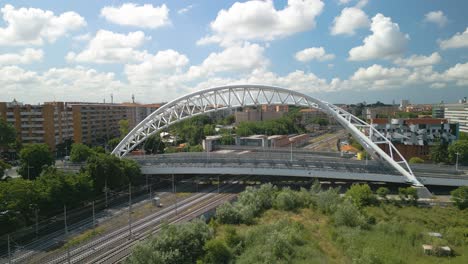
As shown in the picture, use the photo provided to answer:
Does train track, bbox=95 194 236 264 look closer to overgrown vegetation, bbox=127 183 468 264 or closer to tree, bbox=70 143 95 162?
overgrown vegetation, bbox=127 183 468 264

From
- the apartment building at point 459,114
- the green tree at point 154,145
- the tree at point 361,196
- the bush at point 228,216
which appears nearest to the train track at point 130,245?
the bush at point 228,216

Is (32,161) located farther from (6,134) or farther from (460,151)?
(460,151)

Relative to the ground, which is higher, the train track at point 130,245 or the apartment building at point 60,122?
the apartment building at point 60,122

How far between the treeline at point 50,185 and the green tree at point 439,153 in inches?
2106

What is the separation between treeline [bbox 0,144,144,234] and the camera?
31922mm

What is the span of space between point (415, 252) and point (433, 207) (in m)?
14.0

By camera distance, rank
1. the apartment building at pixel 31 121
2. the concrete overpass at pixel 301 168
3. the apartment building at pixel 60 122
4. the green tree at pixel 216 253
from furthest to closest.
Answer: the apartment building at pixel 60 122
the apartment building at pixel 31 121
the concrete overpass at pixel 301 168
the green tree at pixel 216 253

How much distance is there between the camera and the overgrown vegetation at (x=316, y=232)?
2447 centimetres

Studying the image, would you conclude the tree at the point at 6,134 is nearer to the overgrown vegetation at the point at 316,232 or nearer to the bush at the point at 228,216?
the overgrown vegetation at the point at 316,232

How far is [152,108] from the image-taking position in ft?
433

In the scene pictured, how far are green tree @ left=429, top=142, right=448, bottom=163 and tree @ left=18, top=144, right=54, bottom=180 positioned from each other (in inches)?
2655

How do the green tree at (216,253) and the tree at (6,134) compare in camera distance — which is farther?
the tree at (6,134)

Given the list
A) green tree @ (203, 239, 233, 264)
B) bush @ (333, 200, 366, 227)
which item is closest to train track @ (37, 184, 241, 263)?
green tree @ (203, 239, 233, 264)

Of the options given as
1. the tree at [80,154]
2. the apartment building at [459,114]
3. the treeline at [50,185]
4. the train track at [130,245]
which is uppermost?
the apartment building at [459,114]
